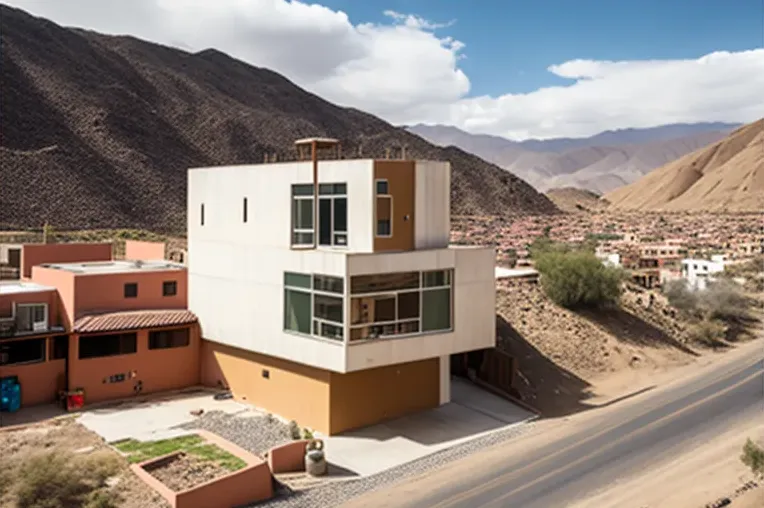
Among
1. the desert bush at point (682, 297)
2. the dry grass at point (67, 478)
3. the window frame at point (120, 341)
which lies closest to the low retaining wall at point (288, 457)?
the dry grass at point (67, 478)

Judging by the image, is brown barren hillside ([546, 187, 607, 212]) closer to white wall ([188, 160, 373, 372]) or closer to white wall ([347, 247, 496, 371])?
white wall ([347, 247, 496, 371])

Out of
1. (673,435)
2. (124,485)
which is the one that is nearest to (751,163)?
(673,435)

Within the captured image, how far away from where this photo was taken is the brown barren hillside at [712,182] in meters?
126

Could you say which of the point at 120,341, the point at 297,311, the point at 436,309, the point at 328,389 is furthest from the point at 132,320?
the point at 436,309

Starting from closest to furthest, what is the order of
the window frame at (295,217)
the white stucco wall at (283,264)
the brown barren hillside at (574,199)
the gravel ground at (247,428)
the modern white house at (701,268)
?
the gravel ground at (247,428)
the white stucco wall at (283,264)
the window frame at (295,217)
the modern white house at (701,268)
the brown barren hillside at (574,199)

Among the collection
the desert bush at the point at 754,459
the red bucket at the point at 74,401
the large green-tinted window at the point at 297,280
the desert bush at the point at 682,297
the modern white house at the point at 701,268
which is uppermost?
the large green-tinted window at the point at 297,280

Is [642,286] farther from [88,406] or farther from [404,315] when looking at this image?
[88,406]

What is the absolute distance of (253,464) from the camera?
53.0 feet

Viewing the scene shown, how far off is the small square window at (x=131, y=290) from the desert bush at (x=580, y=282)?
57.6ft

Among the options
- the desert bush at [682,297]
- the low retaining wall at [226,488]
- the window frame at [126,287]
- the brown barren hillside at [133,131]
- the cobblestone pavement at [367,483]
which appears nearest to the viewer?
the low retaining wall at [226,488]

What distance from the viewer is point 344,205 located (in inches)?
797

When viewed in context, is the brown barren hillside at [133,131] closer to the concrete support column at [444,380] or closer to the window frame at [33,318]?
the concrete support column at [444,380]

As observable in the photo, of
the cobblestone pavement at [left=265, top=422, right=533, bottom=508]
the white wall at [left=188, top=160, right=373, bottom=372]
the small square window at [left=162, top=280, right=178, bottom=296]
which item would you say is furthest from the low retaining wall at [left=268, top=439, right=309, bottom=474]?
the small square window at [left=162, top=280, right=178, bottom=296]

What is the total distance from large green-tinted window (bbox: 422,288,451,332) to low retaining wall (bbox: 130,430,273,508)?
616 cm
